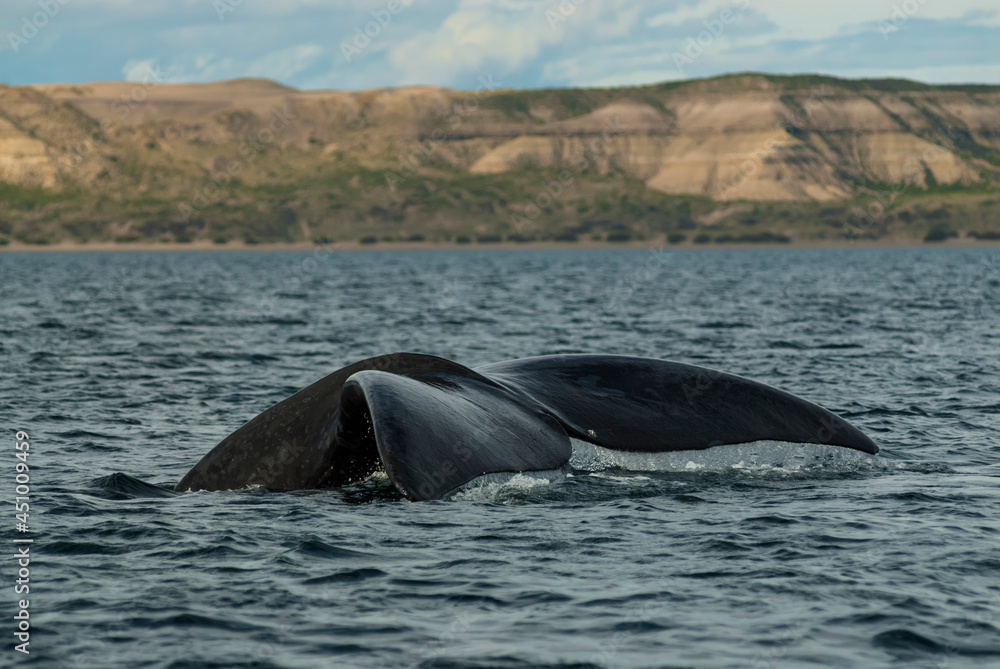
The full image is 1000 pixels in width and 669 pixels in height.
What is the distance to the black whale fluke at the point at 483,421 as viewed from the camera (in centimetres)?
823

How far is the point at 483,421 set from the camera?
28.6 feet

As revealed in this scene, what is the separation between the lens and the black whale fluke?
8.23 meters

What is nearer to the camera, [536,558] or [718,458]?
[536,558]

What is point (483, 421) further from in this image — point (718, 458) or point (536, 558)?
point (718, 458)

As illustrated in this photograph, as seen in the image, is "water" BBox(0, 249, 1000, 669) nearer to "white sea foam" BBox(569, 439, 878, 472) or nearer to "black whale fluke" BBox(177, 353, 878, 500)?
"white sea foam" BBox(569, 439, 878, 472)

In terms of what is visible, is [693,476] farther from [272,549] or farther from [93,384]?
[93,384]

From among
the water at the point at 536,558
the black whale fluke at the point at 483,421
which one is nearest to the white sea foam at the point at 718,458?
the water at the point at 536,558

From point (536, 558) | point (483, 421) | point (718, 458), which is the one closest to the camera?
point (536, 558)

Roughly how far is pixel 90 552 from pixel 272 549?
138 cm

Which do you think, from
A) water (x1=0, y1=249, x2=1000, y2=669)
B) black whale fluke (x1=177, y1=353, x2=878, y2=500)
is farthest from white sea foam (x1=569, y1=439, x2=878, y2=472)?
black whale fluke (x1=177, y1=353, x2=878, y2=500)

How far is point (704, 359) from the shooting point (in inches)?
997

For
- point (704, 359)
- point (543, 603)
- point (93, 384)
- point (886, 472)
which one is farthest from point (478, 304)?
point (543, 603)

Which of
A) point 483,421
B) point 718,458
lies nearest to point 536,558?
point 483,421

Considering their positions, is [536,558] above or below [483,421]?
below
